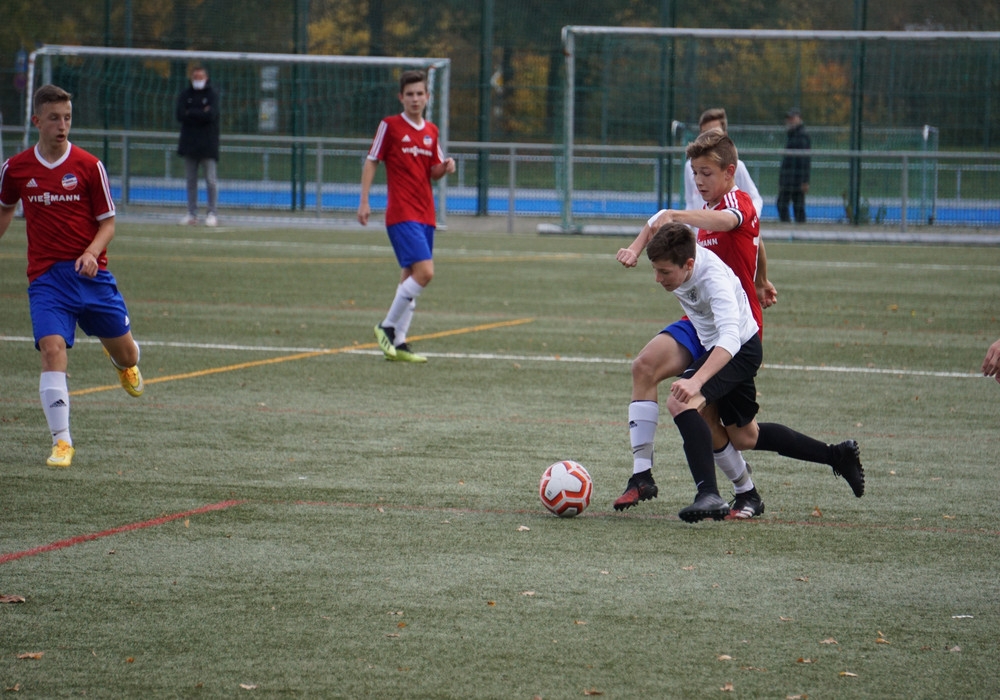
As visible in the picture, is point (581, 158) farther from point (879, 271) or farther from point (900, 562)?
point (900, 562)

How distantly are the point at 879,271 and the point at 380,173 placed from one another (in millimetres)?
16262

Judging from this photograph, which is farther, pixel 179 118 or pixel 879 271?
pixel 179 118

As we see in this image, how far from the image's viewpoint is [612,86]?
85.4ft

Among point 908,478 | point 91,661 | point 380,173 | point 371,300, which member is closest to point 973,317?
point 371,300

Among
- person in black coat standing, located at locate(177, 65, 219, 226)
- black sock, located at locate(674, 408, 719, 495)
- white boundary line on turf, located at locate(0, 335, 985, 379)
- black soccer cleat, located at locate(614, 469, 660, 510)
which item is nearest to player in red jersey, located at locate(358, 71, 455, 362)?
white boundary line on turf, located at locate(0, 335, 985, 379)

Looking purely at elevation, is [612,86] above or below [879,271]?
above

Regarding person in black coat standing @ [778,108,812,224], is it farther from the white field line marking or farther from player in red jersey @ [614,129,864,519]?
player in red jersey @ [614,129,864,519]

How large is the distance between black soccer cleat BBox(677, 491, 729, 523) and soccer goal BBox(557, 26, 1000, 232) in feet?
60.1

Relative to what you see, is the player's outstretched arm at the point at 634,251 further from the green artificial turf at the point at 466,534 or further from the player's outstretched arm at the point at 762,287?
the green artificial turf at the point at 466,534

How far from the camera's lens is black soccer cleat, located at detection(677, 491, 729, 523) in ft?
17.4

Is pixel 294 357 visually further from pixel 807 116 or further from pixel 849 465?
pixel 807 116

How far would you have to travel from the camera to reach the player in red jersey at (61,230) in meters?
6.75

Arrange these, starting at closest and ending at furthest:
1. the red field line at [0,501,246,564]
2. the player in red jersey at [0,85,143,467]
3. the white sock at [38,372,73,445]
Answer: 1. the red field line at [0,501,246,564]
2. the white sock at [38,372,73,445]
3. the player in red jersey at [0,85,143,467]

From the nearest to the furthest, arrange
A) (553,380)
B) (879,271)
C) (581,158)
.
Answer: (553,380)
(879,271)
(581,158)
